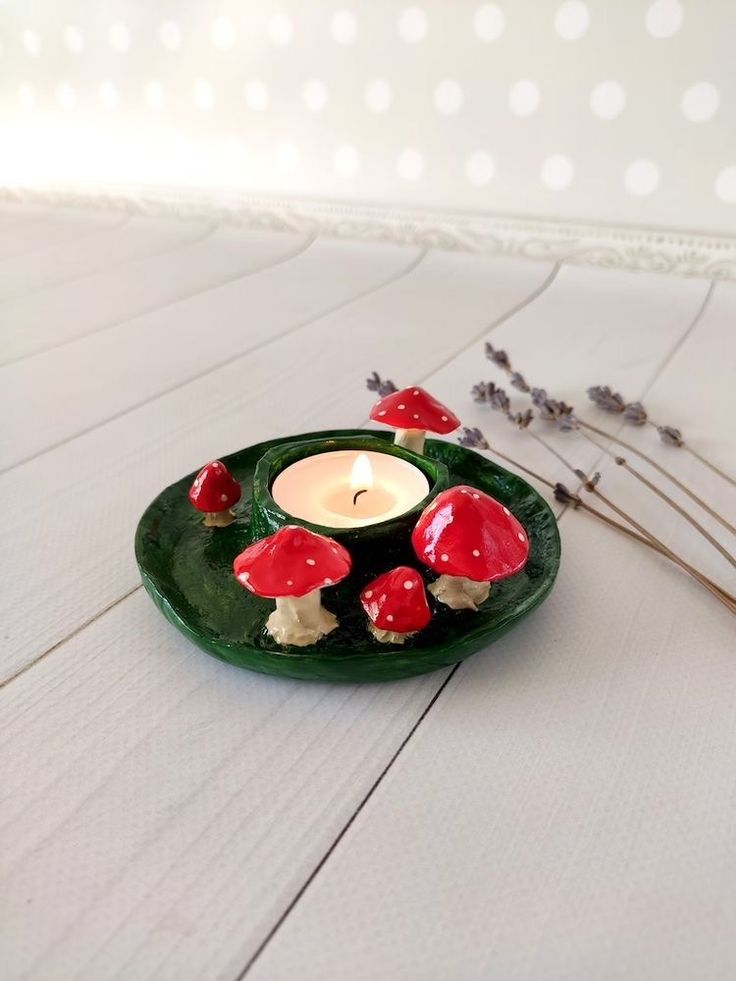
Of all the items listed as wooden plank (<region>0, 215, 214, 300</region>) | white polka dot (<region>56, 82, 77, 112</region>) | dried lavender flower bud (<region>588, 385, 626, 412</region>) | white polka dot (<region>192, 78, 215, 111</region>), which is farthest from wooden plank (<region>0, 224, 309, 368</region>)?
white polka dot (<region>56, 82, 77, 112</region>)

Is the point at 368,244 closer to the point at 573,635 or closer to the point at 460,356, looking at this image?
the point at 460,356

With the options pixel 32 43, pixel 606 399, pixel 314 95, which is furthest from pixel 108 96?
pixel 606 399

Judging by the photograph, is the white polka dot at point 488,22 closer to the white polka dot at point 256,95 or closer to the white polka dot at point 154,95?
the white polka dot at point 256,95

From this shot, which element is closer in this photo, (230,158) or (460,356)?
(460,356)

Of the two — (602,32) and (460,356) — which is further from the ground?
(602,32)

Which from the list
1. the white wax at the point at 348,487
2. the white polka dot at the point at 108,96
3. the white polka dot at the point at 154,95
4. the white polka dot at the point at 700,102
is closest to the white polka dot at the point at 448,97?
the white polka dot at the point at 700,102

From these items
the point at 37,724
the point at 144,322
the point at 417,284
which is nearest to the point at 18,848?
the point at 37,724

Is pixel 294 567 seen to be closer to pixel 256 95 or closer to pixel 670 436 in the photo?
pixel 670 436
